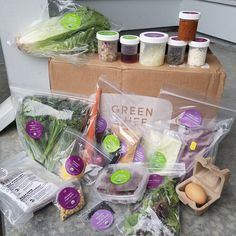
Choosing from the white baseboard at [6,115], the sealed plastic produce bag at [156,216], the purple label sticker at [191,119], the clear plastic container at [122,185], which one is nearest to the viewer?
the sealed plastic produce bag at [156,216]

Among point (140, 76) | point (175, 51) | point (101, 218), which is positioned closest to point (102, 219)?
point (101, 218)

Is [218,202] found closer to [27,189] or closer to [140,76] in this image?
[140,76]

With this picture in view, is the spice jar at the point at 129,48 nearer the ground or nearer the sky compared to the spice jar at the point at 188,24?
nearer the ground

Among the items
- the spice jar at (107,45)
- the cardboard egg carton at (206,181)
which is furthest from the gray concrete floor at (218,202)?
the spice jar at (107,45)

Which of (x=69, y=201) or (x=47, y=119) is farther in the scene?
(x=47, y=119)

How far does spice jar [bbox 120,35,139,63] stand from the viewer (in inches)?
36.1

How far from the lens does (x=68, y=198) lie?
0.78 metres

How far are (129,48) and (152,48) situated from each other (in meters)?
0.08

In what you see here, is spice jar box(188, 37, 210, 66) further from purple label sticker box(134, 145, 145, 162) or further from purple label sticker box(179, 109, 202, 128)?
purple label sticker box(134, 145, 145, 162)

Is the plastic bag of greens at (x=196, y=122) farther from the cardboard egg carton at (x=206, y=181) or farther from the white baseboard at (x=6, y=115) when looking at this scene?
the white baseboard at (x=6, y=115)

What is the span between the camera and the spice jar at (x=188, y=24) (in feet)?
2.89

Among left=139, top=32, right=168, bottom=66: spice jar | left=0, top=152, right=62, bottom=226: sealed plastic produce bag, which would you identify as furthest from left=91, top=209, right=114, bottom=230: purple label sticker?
left=139, top=32, right=168, bottom=66: spice jar

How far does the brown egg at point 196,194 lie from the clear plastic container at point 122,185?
132 millimetres

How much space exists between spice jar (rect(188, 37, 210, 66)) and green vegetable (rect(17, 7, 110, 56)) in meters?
0.35
